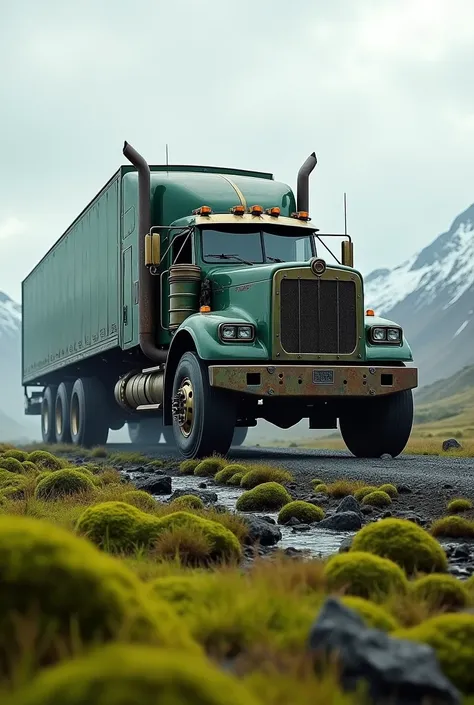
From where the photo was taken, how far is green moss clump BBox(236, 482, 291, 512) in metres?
8.23

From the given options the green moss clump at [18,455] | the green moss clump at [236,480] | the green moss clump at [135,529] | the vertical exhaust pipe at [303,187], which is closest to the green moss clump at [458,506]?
the green moss clump at [135,529]

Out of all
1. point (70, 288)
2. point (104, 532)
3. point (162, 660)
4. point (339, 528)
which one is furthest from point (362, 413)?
point (162, 660)

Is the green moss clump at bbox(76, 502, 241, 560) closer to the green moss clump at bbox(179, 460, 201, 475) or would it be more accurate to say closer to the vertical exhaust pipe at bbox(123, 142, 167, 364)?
the green moss clump at bbox(179, 460, 201, 475)

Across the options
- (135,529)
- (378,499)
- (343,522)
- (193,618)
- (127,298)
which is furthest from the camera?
(127,298)

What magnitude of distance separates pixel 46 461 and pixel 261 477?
4.20 metres

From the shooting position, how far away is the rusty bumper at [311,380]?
12.4 metres

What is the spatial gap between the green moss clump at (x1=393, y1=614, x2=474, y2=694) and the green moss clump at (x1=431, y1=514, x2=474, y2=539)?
3.40 m

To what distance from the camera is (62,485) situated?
346 inches

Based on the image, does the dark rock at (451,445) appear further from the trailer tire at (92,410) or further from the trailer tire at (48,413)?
the trailer tire at (48,413)

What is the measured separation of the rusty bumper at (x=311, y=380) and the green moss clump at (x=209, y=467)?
0.92 m

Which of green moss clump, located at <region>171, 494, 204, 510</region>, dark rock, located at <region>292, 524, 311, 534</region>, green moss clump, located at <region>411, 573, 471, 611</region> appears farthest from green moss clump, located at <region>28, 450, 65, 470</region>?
green moss clump, located at <region>411, 573, 471, 611</region>

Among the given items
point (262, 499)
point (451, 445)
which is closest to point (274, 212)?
point (451, 445)

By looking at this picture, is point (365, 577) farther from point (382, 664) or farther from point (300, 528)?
point (300, 528)

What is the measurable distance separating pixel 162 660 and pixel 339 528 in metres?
4.89
